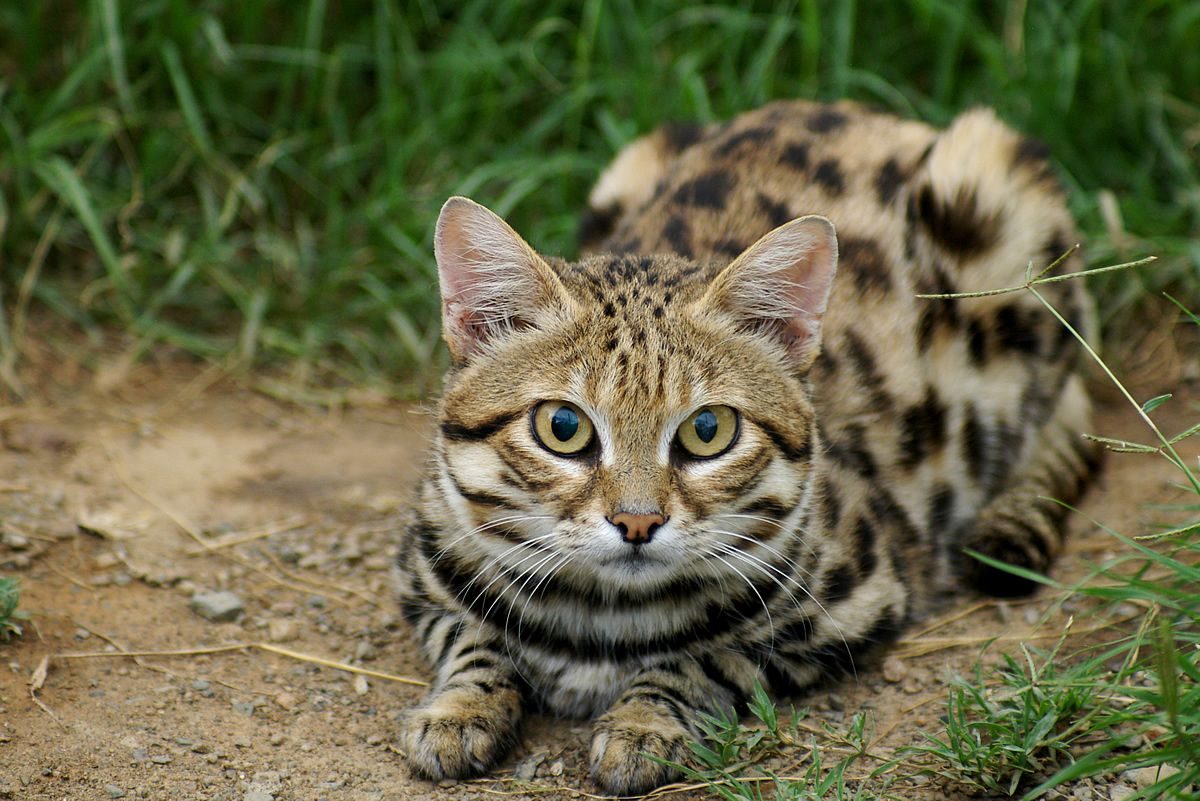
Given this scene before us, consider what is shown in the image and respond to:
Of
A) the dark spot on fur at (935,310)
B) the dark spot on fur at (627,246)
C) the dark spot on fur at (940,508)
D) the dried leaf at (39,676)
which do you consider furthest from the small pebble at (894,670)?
the dried leaf at (39,676)

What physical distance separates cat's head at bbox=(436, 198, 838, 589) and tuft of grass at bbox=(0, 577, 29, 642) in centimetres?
114

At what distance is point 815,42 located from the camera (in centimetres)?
550

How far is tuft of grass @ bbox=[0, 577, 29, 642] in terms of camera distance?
337cm

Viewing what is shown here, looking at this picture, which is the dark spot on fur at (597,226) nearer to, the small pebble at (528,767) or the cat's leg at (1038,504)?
the cat's leg at (1038,504)

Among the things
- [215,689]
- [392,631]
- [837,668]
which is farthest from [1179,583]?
[215,689]

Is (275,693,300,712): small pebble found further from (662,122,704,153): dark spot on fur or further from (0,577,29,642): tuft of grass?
(662,122,704,153): dark spot on fur

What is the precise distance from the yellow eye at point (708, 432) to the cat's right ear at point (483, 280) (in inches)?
16.8

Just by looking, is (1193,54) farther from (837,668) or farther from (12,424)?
(12,424)

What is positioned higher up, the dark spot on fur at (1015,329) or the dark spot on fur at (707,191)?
the dark spot on fur at (707,191)

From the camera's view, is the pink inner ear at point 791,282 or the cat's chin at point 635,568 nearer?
the cat's chin at point 635,568

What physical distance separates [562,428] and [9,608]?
1521 mm

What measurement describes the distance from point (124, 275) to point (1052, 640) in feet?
12.2

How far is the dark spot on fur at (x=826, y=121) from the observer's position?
4.52m

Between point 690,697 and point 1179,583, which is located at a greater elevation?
point 1179,583
